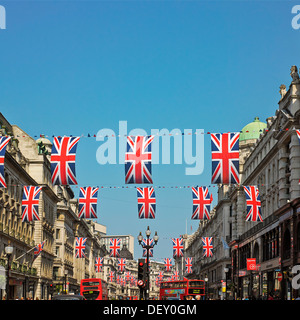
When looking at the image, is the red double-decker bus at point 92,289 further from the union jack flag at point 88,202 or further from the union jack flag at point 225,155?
the union jack flag at point 225,155

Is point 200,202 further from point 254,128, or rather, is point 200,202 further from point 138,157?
point 254,128

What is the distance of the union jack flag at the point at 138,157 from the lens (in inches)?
1331

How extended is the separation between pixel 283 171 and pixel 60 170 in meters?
26.2

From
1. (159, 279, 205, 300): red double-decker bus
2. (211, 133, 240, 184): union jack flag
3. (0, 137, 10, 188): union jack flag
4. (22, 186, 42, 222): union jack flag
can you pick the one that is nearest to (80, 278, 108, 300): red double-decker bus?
(159, 279, 205, 300): red double-decker bus

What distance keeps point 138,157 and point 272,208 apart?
29816mm

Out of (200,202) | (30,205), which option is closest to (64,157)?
(200,202)

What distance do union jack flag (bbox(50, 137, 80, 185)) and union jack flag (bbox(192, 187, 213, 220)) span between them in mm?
14782

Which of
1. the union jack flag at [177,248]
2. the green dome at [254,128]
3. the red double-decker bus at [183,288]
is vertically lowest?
the red double-decker bus at [183,288]

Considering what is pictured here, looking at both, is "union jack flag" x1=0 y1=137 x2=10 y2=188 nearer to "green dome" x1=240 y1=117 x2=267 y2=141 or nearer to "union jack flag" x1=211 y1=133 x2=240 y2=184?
"union jack flag" x1=211 y1=133 x2=240 y2=184

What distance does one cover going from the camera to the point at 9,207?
202 feet

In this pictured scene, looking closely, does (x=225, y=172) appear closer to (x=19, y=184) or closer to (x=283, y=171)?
(x=283, y=171)

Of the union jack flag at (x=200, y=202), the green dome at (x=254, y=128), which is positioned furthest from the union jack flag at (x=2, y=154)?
the green dome at (x=254, y=128)

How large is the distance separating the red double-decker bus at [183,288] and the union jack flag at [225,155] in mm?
27755
